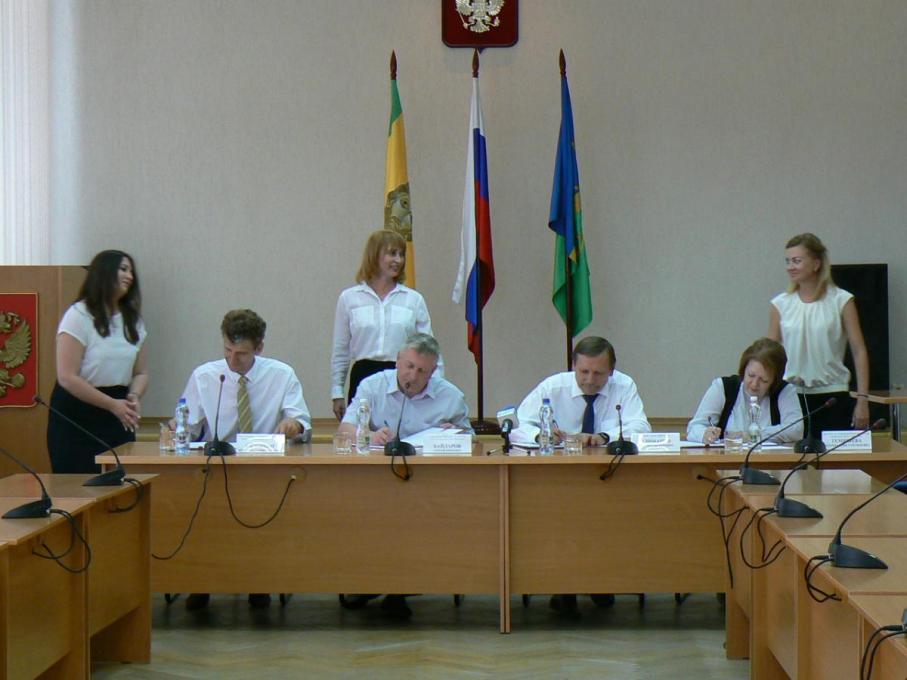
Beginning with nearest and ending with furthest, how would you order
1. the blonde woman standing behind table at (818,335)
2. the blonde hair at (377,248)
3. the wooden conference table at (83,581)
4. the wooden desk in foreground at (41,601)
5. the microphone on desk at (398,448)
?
the wooden desk in foreground at (41,601), the wooden conference table at (83,581), the microphone on desk at (398,448), the blonde hair at (377,248), the blonde woman standing behind table at (818,335)

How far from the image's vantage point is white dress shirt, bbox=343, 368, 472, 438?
4.84 m

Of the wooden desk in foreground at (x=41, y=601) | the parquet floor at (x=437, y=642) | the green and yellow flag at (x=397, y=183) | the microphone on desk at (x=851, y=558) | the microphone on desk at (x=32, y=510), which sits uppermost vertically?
the green and yellow flag at (x=397, y=183)

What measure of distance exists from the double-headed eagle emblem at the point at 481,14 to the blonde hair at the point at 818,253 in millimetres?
2544

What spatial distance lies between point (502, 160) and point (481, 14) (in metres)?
0.86

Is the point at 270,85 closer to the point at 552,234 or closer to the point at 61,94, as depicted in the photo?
the point at 61,94

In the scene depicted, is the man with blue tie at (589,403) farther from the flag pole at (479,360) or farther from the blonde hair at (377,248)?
the flag pole at (479,360)

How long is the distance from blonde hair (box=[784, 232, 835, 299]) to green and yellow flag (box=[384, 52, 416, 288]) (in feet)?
7.15

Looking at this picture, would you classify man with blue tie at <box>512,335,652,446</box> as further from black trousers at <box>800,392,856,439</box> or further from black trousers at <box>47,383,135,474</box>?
black trousers at <box>47,383,135,474</box>

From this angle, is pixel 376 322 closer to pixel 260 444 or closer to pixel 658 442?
pixel 260 444

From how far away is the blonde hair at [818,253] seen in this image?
16.9ft

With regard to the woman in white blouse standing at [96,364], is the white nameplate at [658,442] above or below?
below

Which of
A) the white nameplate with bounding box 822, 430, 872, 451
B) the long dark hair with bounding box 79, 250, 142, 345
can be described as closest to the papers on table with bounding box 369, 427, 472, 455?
the long dark hair with bounding box 79, 250, 142, 345

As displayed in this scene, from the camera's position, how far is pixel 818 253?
519 centimetres

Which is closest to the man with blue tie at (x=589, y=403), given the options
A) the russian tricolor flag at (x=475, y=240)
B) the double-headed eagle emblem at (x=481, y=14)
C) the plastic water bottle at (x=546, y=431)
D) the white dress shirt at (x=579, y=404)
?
the white dress shirt at (x=579, y=404)
